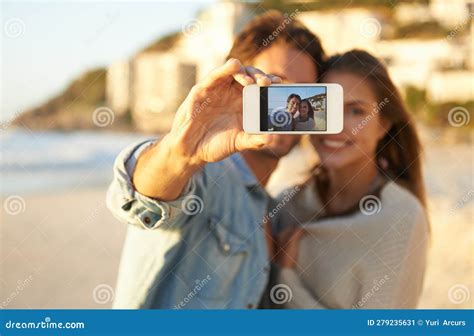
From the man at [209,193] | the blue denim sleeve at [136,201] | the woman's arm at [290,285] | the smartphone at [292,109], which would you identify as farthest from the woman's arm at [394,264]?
the blue denim sleeve at [136,201]

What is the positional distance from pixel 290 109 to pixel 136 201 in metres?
0.29

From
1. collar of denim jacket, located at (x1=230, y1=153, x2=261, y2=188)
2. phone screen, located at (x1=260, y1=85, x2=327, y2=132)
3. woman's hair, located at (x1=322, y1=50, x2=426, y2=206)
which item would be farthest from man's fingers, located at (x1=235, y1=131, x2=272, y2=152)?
woman's hair, located at (x1=322, y1=50, x2=426, y2=206)

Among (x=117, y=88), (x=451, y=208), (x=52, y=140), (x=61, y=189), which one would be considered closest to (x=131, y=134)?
(x=52, y=140)

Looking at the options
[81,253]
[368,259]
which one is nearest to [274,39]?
[368,259]

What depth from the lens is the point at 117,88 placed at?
13477mm

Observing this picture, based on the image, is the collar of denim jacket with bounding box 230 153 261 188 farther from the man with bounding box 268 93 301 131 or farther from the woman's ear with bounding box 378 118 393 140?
the woman's ear with bounding box 378 118 393 140

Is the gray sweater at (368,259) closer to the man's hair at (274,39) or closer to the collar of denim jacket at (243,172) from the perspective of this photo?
the collar of denim jacket at (243,172)

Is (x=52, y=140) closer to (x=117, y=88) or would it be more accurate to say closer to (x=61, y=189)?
(x=61, y=189)

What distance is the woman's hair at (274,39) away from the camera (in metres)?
1.28

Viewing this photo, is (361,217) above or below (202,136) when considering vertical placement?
below

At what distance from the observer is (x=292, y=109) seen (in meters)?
1.02

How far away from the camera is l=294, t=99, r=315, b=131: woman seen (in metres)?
1.03

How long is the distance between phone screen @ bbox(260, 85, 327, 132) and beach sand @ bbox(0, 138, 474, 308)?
1.82 meters

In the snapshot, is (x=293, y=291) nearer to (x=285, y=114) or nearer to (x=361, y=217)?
(x=361, y=217)
